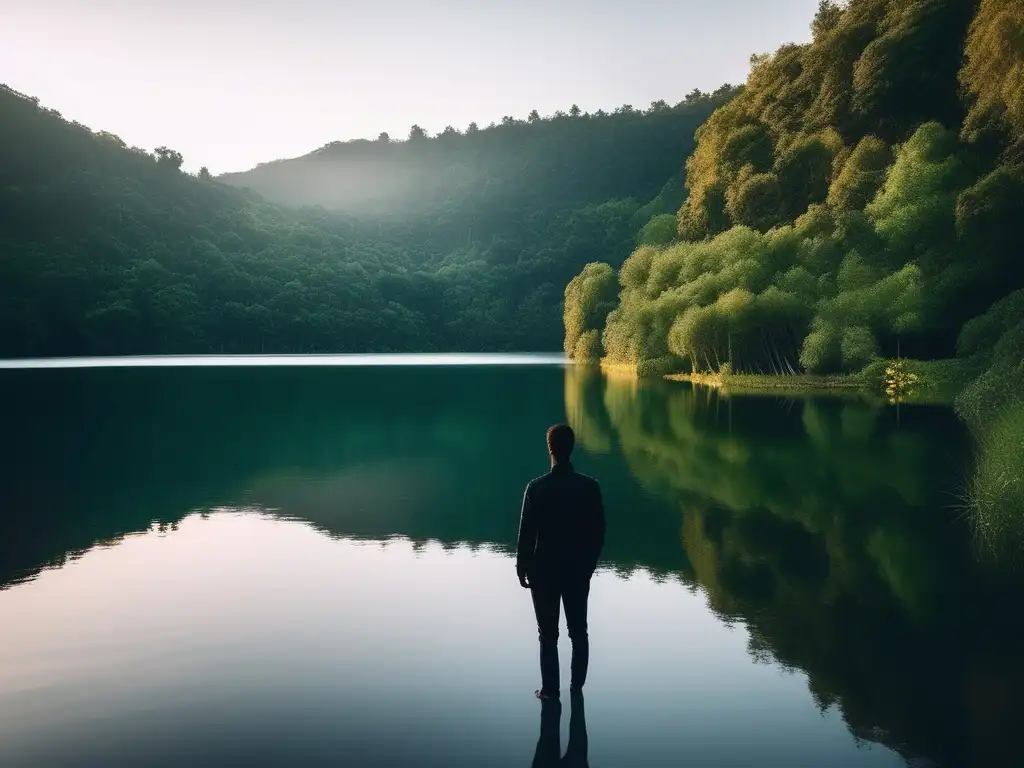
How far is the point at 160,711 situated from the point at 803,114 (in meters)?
63.8

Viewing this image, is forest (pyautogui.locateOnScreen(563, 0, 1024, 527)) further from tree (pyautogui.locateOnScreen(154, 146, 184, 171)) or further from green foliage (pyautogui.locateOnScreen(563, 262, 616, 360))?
tree (pyautogui.locateOnScreen(154, 146, 184, 171))

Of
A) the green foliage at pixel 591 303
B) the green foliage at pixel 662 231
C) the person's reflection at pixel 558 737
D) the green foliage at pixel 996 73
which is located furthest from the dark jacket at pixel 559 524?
the green foliage at pixel 591 303

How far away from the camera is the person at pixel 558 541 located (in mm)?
6762

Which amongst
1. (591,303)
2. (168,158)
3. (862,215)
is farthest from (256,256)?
(862,215)

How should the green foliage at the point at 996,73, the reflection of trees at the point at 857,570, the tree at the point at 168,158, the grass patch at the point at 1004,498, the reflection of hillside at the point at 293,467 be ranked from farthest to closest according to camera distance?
the tree at the point at 168,158 < the green foliage at the point at 996,73 < the reflection of hillside at the point at 293,467 < the grass patch at the point at 1004,498 < the reflection of trees at the point at 857,570

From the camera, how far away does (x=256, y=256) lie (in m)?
145

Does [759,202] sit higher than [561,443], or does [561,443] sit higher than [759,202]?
[759,202]

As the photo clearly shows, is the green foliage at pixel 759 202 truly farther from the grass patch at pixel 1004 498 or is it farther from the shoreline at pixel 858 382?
the grass patch at pixel 1004 498

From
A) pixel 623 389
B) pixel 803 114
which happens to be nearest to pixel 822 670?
pixel 623 389

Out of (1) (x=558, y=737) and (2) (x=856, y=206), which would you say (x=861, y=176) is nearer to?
(2) (x=856, y=206)

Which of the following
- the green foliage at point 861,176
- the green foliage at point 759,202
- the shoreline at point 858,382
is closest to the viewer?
the shoreline at point 858,382

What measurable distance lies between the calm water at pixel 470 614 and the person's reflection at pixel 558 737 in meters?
0.05

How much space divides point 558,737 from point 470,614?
3338 millimetres

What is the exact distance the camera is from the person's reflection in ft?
19.8
